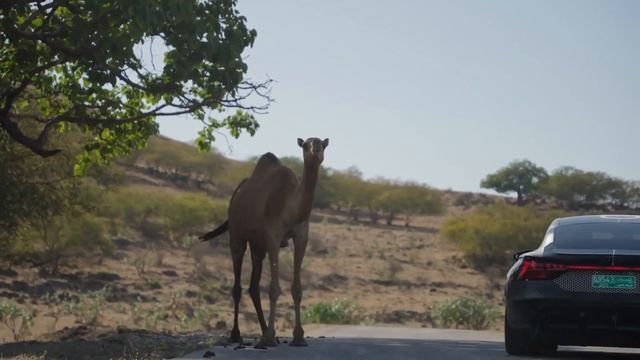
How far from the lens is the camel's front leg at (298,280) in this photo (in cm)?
1345

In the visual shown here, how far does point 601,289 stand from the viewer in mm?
11055

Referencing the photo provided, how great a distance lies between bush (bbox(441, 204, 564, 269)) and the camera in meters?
60.0

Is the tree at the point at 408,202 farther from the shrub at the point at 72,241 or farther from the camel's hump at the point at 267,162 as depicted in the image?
the camel's hump at the point at 267,162

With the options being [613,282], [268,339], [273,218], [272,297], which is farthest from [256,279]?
[613,282]

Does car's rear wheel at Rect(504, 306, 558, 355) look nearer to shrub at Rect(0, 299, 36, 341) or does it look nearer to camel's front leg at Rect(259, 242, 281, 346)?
camel's front leg at Rect(259, 242, 281, 346)

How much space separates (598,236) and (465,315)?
1611 cm

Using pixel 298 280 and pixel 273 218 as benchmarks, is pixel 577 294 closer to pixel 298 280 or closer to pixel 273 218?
pixel 298 280

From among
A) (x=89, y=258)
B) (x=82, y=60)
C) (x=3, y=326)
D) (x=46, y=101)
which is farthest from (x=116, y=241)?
(x=82, y=60)

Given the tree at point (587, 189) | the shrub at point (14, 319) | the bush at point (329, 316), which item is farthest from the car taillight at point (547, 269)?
the tree at point (587, 189)

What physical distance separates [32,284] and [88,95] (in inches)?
904

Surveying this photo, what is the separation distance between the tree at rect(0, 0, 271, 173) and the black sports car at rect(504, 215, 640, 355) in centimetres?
522

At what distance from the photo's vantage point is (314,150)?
43.8 ft

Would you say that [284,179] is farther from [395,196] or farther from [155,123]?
[395,196]

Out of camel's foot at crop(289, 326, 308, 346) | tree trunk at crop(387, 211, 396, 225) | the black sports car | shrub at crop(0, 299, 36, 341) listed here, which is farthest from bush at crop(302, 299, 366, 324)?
tree trunk at crop(387, 211, 396, 225)
